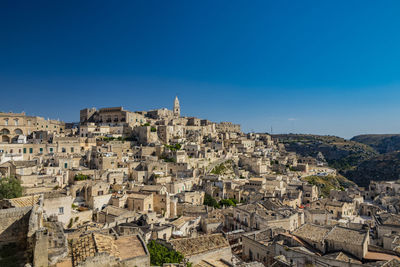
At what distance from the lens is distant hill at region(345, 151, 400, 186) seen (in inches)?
3406

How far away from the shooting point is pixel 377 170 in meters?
91.7

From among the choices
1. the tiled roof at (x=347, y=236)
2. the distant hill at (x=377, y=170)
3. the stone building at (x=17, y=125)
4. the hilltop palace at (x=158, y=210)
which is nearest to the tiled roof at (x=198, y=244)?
the hilltop palace at (x=158, y=210)

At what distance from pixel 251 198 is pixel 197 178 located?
8.75m

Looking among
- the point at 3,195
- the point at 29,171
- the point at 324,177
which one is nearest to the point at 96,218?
the point at 3,195

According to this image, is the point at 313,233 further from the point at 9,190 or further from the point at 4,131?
the point at 4,131

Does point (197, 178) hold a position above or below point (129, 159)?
below

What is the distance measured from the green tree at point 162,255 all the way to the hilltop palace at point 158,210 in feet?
0.62

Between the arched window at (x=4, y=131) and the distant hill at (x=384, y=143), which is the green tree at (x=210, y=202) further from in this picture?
the distant hill at (x=384, y=143)

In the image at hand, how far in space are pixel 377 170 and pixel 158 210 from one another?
8956 centimetres

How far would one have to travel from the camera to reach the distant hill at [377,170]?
86.5 metres

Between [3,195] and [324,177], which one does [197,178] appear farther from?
[324,177]

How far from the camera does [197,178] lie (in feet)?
135

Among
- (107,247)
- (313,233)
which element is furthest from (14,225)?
(313,233)

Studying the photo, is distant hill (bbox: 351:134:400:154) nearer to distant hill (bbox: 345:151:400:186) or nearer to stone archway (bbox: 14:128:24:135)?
distant hill (bbox: 345:151:400:186)
